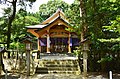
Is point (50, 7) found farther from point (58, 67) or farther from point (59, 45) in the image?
point (58, 67)

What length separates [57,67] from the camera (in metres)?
14.7

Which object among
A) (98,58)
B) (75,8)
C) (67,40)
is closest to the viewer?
(98,58)

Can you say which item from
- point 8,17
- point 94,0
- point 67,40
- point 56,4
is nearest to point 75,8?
point 94,0

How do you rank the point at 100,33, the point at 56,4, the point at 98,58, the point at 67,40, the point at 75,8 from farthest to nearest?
the point at 56,4 < the point at 67,40 < the point at 75,8 < the point at 98,58 < the point at 100,33

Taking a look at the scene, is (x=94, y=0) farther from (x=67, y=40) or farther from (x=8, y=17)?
(x=67, y=40)

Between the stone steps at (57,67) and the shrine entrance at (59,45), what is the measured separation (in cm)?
1171

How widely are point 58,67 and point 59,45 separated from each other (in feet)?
41.7

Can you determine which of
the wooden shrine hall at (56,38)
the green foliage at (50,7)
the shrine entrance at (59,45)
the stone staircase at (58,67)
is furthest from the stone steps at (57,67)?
the green foliage at (50,7)

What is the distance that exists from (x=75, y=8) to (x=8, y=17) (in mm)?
5680

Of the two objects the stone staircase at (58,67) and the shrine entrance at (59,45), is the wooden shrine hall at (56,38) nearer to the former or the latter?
the shrine entrance at (59,45)

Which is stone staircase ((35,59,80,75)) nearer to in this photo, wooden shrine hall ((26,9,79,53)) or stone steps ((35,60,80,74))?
stone steps ((35,60,80,74))

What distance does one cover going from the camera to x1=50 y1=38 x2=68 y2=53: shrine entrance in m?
27.2

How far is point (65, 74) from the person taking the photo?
13773mm

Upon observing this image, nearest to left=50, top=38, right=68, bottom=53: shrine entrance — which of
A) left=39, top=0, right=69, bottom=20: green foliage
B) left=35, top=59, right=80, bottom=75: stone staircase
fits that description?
left=35, top=59, right=80, bottom=75: stone staircase
